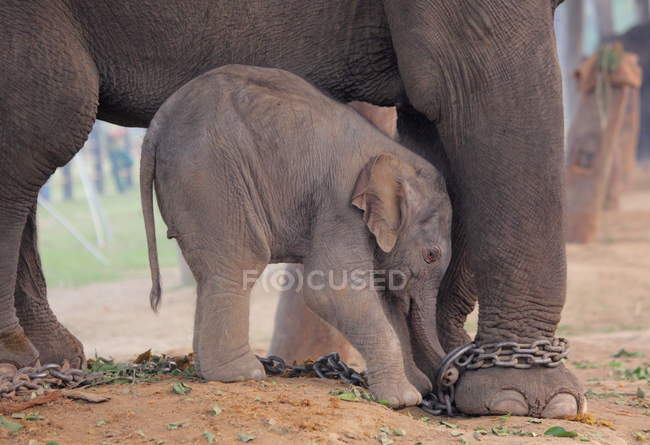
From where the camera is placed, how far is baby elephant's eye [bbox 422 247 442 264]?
12.0 ft

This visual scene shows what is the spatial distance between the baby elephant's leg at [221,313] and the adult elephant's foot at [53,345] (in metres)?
0.87

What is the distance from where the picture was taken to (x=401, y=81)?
392cm

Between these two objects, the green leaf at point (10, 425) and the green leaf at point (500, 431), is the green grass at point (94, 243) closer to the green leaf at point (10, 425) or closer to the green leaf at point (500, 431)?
the green leaf at point (10, 425)

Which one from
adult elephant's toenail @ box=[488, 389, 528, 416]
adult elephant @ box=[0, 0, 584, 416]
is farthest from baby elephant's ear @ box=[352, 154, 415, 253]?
adult elephant's toenail @ box=[488, 389, 528, 416]

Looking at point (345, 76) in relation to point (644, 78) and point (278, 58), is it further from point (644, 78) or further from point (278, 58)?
point (644, 78)

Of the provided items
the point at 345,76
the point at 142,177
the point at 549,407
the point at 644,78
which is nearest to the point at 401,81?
the point at 345,76

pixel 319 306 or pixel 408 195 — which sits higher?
pixel 408 195

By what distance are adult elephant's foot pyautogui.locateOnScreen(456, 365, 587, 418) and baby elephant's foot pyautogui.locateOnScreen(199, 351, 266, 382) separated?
2.55 feet

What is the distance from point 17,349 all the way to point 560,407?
198 cm

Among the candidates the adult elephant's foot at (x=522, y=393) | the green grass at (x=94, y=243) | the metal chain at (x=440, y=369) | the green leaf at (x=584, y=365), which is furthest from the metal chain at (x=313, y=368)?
the green grass at (x=94, y=243)

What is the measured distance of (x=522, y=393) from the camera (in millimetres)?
3660

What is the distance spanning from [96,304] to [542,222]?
855 centimetres

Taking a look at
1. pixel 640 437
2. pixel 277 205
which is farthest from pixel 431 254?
pixel 640 437

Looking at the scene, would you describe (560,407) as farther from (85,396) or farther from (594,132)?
(594,132)
